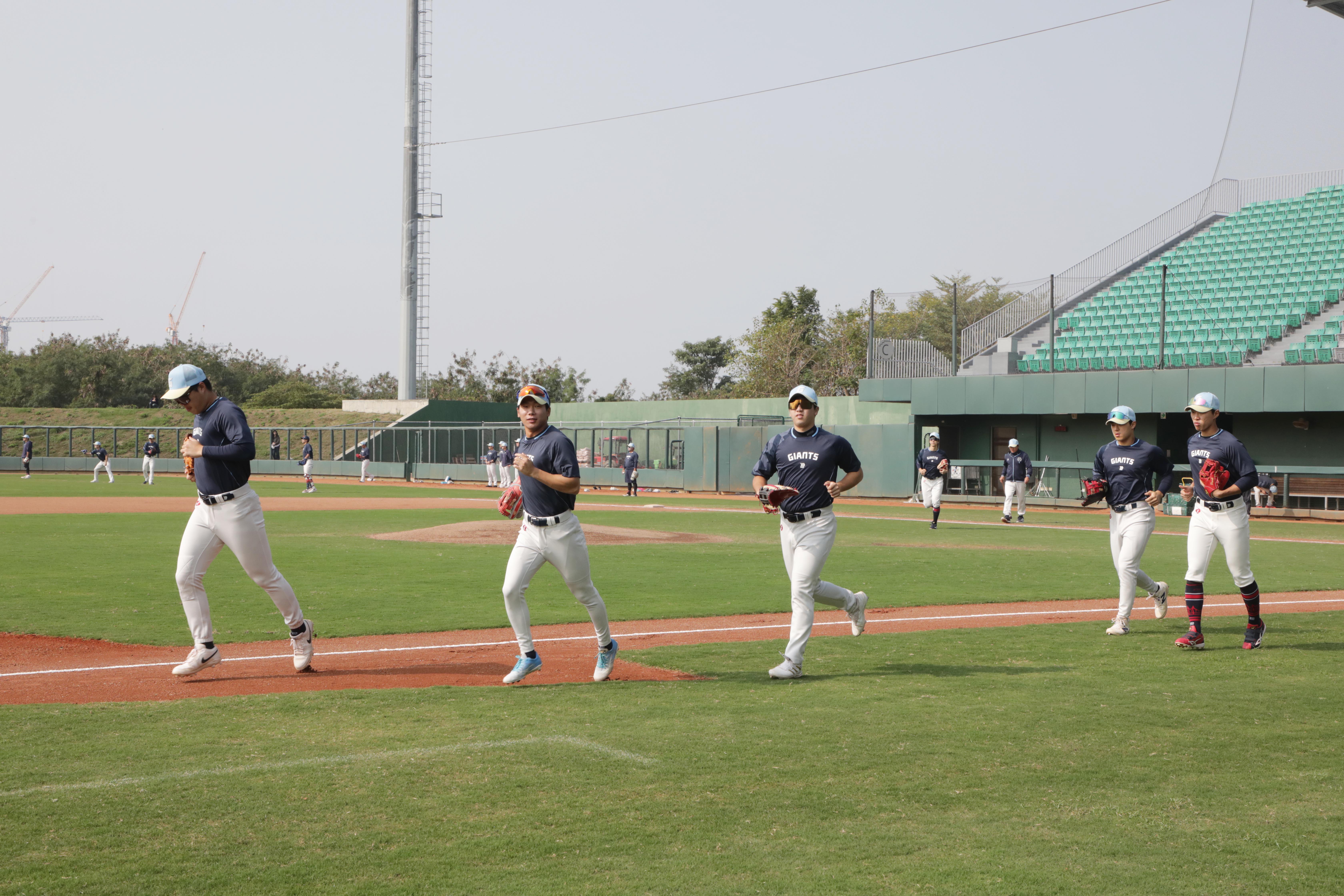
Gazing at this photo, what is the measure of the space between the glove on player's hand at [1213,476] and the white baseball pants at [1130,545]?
792 millimetres

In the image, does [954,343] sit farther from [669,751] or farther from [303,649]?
[669,751]

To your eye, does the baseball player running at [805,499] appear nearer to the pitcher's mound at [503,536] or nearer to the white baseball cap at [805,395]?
the white baseball cap at [805,395]

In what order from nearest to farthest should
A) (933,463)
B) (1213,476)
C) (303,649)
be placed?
(303,649), (1213,476), (933,463)

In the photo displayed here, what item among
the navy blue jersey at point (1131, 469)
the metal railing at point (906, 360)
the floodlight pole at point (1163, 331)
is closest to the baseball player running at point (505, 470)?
the metal railing at point (906, 360)

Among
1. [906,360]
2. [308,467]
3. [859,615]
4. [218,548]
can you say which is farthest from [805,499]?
[308,467]

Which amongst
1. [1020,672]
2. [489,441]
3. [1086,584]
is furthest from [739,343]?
[1020,672]

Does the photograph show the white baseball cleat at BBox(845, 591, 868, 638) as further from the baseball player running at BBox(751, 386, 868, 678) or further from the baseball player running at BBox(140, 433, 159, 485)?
the baseball player running at BBox(140, 433, 159, 485)

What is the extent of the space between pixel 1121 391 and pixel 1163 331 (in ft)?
6.75

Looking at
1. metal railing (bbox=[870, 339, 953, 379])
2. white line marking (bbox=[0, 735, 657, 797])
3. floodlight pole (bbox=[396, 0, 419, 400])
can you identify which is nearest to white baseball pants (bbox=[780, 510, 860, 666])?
white line marking (bbox=[0, 735, 657, 797])

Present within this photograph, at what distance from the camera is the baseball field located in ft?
13.9

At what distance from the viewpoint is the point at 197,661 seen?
8062 mm

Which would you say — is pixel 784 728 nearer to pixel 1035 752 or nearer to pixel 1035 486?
pixel 1035 752

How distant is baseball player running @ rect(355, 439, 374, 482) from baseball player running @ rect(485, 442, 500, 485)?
8.41 meters

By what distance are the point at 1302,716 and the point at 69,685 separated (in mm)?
7878
